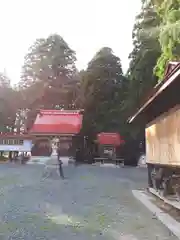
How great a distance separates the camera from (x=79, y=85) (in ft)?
136

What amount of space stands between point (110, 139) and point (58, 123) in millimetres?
5017

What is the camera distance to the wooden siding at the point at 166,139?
8.91 meters

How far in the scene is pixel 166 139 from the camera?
10320 mm

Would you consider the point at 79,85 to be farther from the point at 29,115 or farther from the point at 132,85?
the point at 132,85

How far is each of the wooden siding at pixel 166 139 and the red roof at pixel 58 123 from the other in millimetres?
18817

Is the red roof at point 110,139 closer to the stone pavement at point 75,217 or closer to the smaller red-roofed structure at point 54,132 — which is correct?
the smaller red-roofed structure at point 54,132

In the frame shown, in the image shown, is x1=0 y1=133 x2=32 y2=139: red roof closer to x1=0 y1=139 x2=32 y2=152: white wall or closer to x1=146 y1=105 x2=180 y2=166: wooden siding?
x1=0 y1=139 x2=32 y2=152: white wall

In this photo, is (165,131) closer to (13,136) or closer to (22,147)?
(22,147)

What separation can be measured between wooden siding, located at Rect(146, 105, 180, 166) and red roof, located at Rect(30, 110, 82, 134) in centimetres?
1882

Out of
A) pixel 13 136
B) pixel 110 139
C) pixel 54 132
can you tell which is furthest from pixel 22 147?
pixel 110 139

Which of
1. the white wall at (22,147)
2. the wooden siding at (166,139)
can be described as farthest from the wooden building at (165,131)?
the white wall at (22,147)

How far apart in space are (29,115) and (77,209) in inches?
1263

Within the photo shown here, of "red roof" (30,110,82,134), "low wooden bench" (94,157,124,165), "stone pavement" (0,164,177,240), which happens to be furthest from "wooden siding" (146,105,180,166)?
"low wooden bench" (94,157,124,165)

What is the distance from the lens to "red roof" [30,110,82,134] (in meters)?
32.2
